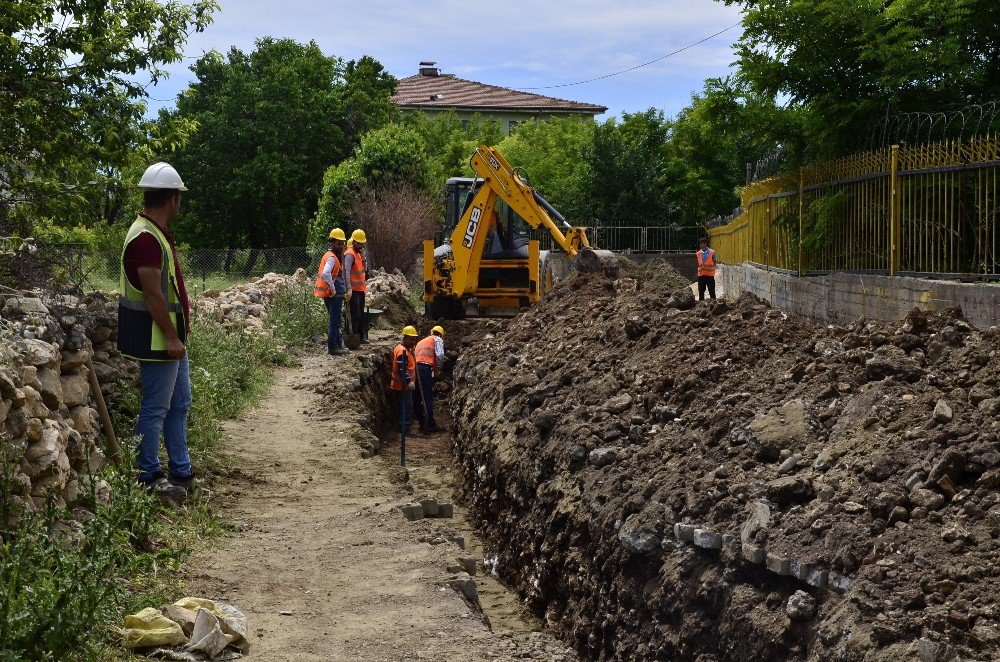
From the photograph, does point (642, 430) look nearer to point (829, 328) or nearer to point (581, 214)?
point (829, 328)

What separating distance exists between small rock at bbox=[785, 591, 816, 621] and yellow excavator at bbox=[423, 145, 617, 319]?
13097 mm

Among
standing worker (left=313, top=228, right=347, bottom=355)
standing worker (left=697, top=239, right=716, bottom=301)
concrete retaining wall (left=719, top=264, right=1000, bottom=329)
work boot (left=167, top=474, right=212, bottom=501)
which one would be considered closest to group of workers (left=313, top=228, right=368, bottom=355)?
standing worker (left=313, top=228, right=347, bottom=355)

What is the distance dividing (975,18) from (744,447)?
24.8 ft

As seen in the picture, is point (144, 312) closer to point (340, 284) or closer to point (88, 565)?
point (88, 565)

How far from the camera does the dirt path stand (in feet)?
19.4

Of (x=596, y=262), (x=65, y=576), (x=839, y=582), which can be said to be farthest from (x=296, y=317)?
(x=839, y=582)

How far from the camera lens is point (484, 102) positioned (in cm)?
6925

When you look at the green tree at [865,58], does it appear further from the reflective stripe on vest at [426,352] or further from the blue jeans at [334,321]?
the blue jeans at [334,321]

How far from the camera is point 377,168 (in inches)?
1394

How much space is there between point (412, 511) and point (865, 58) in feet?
24.7

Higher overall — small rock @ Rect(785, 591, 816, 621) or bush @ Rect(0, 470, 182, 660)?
bush @ Rect(0, 470, 182, 660)

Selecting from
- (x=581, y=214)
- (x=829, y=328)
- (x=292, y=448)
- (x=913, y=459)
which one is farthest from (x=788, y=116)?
(x=581, y=214)

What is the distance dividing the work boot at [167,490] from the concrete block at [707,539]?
11.6 feet

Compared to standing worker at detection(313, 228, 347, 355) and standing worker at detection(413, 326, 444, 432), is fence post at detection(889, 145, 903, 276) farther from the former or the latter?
standing worker at detection(313, 228, 347, 355)
